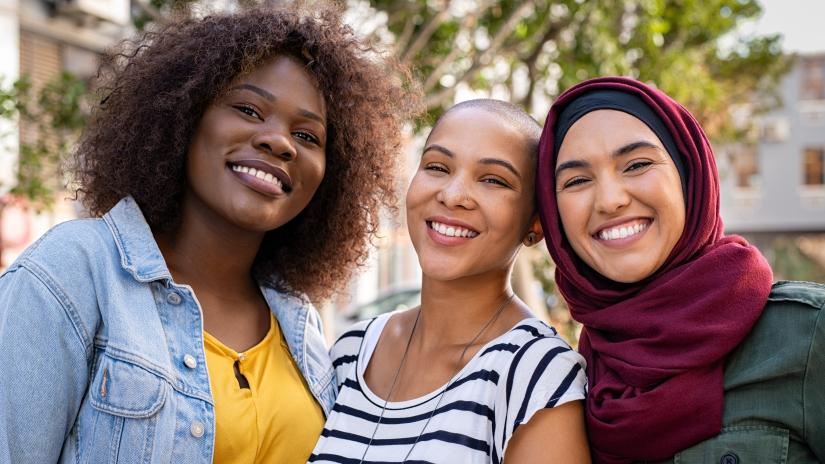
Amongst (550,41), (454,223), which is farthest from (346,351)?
(550,41)

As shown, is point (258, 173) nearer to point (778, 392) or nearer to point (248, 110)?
point (248, 110)

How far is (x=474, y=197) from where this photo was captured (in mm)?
2721

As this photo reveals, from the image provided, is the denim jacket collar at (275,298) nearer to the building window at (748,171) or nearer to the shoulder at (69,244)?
the shoulder at (69,244)

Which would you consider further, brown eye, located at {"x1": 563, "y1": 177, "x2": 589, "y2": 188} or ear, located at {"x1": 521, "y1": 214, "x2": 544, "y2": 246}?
ear, located at {"x1": 521, "y1": 214, "x2": 544, "y2": 246}

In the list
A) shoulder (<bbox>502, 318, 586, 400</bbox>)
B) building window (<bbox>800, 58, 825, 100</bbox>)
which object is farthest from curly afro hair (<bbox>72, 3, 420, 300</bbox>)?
building window (<bbox>800, 58, 825, 100</bbox>)

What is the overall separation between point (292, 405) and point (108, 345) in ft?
2.30

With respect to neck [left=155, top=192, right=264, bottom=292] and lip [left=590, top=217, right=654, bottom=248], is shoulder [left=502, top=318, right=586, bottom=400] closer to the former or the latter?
lip [left=590, top=217, right=654, bottom=248]

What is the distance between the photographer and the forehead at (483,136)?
9.00 feet

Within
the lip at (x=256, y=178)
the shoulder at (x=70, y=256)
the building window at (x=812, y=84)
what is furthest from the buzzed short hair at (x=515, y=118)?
the building window at (x=812, y=84)

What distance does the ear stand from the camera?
286 cm

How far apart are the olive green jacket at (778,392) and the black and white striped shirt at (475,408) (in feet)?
1.34

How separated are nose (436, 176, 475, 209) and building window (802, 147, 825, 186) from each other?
33053mm

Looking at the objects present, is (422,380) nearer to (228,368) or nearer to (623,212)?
(228,368)

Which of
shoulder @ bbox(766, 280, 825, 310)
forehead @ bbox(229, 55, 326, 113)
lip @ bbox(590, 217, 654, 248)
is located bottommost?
shoulder @ bbox(766, 280, 825, 310)
